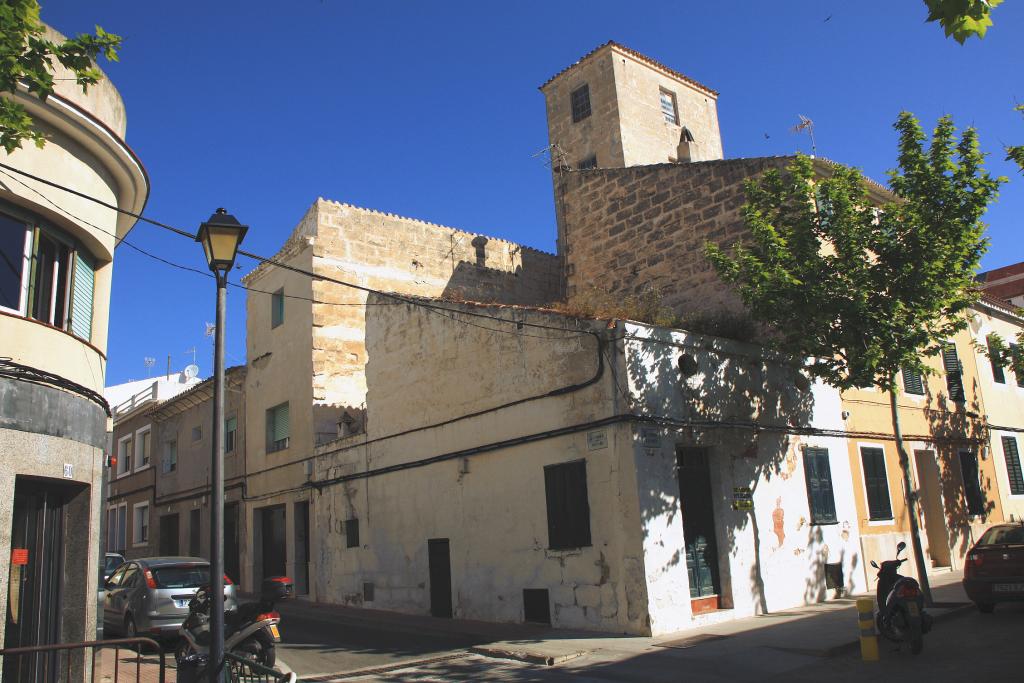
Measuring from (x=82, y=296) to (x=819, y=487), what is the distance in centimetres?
1209

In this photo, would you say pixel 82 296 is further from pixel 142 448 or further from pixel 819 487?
pixel 142 448

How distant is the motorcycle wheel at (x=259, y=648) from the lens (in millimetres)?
8234

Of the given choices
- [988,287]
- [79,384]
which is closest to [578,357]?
[79,384]

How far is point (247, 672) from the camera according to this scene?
19.8 ft

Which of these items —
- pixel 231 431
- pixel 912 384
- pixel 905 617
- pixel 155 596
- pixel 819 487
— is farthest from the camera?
pixel 231 431

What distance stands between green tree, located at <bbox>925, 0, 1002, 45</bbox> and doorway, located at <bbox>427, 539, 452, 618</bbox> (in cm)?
1165

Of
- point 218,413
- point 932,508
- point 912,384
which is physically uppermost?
point 912,384

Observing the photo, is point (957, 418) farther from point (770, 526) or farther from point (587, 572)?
point (587, 572)

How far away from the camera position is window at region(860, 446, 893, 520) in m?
15.3

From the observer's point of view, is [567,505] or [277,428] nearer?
[567,505]

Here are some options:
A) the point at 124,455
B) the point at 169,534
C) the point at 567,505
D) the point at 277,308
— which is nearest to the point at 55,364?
the point at 567,505

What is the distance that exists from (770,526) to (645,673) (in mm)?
5388

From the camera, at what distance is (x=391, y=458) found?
15922 mm

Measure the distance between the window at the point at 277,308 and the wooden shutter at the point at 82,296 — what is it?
497 inches
